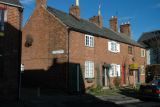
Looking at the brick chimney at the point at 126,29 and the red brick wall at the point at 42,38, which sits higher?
the brick chimney at the point at 126,29

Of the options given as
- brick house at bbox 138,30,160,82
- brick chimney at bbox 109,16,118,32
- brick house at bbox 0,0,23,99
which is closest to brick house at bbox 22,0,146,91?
brick chimney at bbox 109,16,118,32

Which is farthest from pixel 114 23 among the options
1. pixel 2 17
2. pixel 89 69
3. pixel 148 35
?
pixel 2 17

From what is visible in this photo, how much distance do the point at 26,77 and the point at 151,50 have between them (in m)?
31.1

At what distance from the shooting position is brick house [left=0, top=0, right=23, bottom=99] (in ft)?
57.0

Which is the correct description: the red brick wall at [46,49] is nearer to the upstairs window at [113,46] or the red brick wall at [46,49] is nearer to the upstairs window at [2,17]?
the upstairs window at [2,17]

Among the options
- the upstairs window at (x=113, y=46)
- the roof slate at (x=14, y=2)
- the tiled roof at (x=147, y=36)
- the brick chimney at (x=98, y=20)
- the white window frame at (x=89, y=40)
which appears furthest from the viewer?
the tiled roof at (x=147, y=36)

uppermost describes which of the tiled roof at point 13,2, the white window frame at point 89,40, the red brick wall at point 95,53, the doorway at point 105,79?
the tiled roof at point 13,2

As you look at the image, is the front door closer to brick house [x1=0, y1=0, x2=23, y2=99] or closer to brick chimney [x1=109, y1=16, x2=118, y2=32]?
brick chimney [x1=109, y1=16, x2=118, y2=32]

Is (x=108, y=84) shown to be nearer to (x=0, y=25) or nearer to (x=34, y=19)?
(x=34, y=19)

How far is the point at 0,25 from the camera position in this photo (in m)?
17.5

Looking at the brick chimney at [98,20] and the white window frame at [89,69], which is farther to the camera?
the brick chimney at [98,20]

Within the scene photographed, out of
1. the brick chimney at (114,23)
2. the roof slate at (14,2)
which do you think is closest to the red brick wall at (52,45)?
the roof slate at (14,2)

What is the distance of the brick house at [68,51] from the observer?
2434 centimetres

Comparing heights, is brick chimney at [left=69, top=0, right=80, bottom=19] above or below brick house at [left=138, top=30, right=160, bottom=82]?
above
